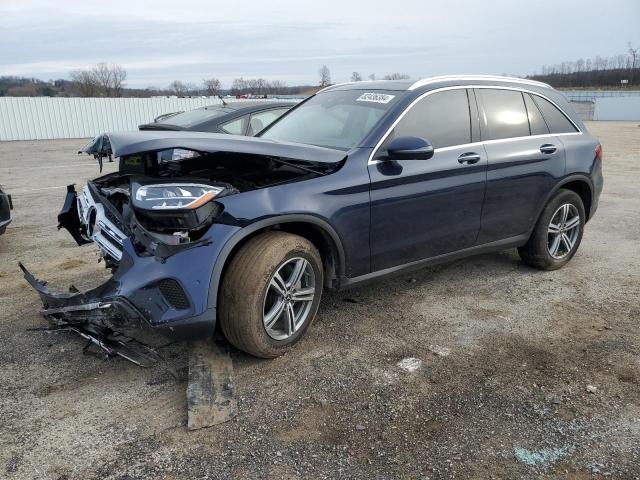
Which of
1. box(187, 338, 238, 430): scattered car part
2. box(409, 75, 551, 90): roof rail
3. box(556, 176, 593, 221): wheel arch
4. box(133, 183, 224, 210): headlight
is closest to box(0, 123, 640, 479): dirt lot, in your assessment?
box(187, 338, 238, 430): scattered car part

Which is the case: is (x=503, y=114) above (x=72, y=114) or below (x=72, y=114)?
below

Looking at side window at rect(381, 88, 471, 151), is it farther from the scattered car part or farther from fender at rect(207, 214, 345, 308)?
the scattered car part

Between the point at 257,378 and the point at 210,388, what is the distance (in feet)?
1.05

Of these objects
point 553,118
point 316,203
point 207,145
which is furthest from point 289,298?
point 553,118

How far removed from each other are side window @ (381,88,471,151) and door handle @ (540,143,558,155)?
900mm

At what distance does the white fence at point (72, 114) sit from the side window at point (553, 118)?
21.4 meters

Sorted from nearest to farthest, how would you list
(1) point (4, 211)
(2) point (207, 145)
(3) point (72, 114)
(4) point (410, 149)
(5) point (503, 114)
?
(2) point (207, 145) → (4) point (410, 149) → (5) point (503, 114) → (1) point (4, 211) → (3) point (72, 114)

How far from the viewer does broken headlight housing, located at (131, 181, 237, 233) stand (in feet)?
9.93

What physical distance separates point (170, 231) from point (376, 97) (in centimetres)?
205

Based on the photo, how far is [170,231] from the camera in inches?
122

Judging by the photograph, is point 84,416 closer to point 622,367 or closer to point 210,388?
point 210,388

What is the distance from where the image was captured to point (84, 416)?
2.91 metres

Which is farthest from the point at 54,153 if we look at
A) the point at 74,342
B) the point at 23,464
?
the point at 23,464

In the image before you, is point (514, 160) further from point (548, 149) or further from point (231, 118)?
point (231, 118)
